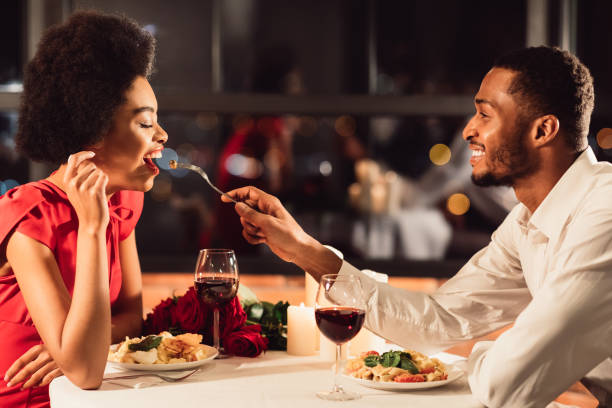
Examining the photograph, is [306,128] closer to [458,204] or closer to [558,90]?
[458,204]

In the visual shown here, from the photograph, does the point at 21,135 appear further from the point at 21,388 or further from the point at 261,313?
the point at 261,313

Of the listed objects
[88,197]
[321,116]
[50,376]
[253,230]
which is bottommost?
[50,376]

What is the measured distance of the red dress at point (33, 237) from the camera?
4.77 feet

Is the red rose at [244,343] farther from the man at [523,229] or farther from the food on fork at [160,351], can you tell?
the man at [523,229]

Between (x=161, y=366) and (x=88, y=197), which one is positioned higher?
(x=88, y=197)

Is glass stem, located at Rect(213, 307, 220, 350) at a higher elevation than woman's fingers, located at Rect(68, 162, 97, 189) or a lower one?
lower

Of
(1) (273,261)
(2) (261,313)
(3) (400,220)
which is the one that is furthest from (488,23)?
(2) (261,313)

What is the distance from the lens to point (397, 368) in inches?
52.1

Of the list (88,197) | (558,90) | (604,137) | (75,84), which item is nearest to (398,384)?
(88,197)

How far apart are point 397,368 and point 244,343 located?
0.39m

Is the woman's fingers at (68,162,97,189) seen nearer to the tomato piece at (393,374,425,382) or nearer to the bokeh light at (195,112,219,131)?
the tomato piece at (393,374,425,382)

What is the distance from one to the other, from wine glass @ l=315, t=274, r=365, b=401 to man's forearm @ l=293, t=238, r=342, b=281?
44 cm

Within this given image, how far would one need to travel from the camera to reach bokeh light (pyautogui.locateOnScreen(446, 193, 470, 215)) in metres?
3.55

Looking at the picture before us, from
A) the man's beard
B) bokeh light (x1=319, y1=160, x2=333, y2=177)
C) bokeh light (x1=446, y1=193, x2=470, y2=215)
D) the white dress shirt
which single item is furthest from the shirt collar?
bokeh light (x1=319, y1=160, x2=333, y2=177)
